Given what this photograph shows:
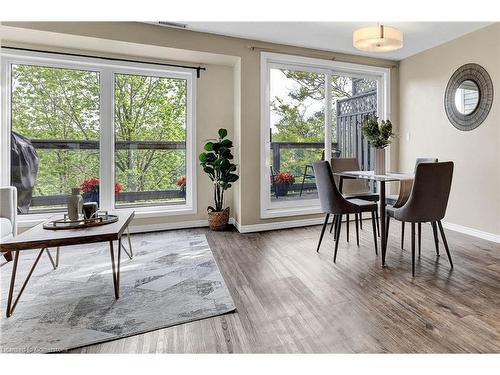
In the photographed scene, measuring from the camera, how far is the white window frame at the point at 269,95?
160 inches

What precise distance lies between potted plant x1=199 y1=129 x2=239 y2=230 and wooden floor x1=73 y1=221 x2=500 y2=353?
0.89 meters

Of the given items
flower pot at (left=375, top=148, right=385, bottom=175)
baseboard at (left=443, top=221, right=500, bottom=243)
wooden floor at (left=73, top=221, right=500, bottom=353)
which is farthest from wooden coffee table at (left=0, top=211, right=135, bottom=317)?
baseboard at (left=443, top=221, right=500, bottom=243)

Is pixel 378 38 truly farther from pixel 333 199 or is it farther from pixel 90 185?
pixel 90 185

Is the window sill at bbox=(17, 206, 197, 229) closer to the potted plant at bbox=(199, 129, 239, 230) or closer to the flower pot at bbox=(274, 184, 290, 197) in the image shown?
the potted plant at bbox=(199, 129, 239, 230)

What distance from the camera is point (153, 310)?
1.95 metres

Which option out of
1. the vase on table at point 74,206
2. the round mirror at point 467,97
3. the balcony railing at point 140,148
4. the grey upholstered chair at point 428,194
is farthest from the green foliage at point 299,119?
the vase on table at point 74,206

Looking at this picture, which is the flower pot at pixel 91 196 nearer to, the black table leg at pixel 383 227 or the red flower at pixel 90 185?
the red flower at pixel 90 185

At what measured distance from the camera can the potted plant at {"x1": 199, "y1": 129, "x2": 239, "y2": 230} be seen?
3.94 metres

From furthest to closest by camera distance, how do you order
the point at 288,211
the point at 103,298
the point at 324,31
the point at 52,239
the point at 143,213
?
the point at 288,211 < the point at 143,213 < the point at 324,31 < the point at 103,298 < the point at 52,239

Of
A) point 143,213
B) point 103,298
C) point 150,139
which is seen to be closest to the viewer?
point 103,298

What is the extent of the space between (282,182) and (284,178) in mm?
68

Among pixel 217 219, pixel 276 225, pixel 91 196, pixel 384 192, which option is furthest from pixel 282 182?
pixel 91 196

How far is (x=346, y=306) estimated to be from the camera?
1983 mm

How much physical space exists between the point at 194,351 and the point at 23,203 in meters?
3.33
